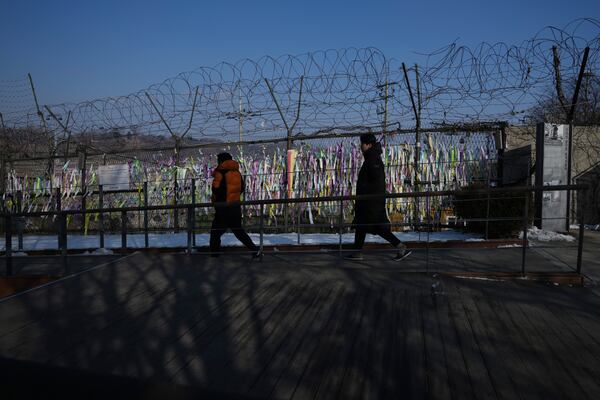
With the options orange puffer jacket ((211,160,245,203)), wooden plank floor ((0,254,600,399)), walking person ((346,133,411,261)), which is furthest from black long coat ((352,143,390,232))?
orange puffer jacket ((211,160,245,203))

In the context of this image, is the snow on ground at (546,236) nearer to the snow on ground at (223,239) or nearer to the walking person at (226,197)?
the snow on ground at (223,239)

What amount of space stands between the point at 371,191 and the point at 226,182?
198cm

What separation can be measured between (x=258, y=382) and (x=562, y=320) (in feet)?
7.85

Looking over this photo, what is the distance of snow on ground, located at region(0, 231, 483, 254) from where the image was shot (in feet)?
25.5

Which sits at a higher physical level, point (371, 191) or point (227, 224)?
point (371, 191)

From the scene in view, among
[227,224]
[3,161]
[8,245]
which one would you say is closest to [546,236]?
[227,224]

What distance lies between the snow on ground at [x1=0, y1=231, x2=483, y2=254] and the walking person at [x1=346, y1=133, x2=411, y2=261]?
67.0 inches

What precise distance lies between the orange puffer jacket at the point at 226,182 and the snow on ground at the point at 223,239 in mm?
1650

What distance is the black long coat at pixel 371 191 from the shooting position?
5.61 metres

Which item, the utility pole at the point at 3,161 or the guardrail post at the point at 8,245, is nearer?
the guardrail post at the point at 8,245

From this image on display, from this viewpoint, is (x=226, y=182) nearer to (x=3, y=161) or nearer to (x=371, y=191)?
(x=371, y=191)

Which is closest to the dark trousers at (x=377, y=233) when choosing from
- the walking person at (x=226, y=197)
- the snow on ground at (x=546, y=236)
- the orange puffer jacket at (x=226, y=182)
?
the walking person at (x=226, y=197)

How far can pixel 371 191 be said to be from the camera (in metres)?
5.69

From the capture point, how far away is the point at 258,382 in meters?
2.48
